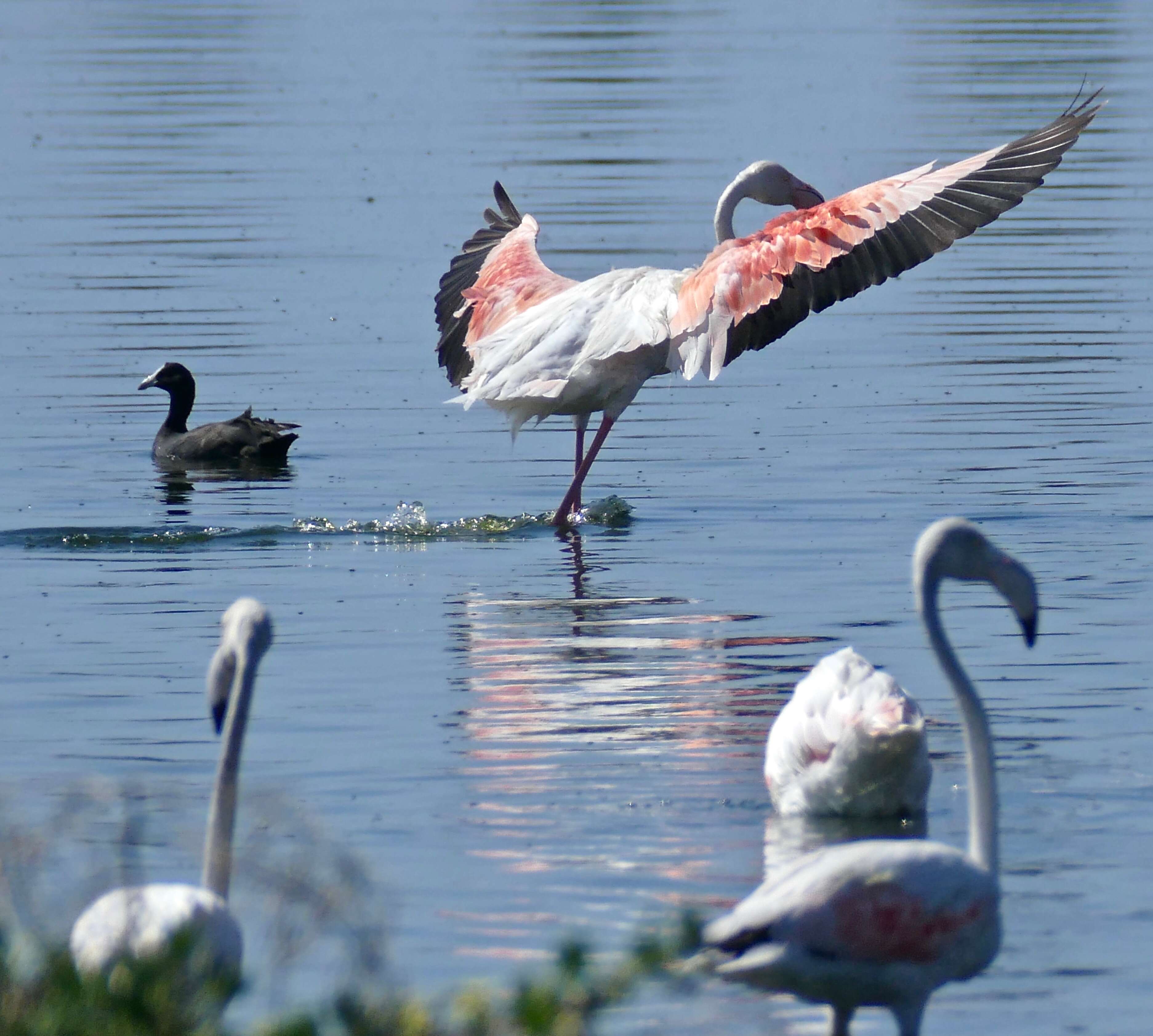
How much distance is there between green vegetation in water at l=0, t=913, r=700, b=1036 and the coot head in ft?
35.9

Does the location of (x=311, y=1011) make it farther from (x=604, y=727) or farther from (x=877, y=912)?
(x=604, y=727)

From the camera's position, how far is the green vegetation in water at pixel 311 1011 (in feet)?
14.0

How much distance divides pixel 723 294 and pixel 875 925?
6.39 meters

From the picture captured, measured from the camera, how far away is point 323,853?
229 inches

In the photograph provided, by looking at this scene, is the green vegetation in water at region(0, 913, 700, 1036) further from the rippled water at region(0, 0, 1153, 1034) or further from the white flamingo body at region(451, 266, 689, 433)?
the white flamingo body at region(451, 266, 689, 433)

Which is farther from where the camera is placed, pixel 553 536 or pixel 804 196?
pixel 804 196

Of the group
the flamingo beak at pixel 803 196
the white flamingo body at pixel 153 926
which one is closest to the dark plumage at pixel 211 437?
the flamingo beak at pixel 803 196

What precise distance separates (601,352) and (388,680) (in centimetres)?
294

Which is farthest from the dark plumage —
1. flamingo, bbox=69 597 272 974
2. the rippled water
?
flamingo, bbox=69 597 272 974

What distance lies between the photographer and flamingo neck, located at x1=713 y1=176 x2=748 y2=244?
1285 cm

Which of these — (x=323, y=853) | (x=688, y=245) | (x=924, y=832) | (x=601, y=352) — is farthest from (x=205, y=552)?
(x=688, y=245)

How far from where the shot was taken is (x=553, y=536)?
1234 centimetres

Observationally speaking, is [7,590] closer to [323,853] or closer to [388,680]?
[388,680]

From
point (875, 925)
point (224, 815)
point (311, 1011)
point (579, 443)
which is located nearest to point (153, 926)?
point (224, 815)
